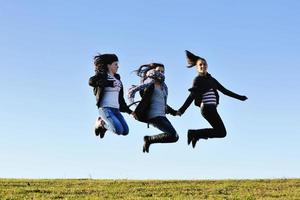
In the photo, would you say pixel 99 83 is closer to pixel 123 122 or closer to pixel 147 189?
pixel 123 122

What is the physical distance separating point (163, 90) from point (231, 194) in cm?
1259

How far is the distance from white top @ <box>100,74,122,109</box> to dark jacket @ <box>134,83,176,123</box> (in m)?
0.50

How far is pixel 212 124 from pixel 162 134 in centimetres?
121

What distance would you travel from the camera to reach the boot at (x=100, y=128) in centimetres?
1415

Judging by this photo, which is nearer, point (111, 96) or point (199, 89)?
point (111, 96)

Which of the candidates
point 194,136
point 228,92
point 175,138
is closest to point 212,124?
point 194,136

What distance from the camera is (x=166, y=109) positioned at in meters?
15.1

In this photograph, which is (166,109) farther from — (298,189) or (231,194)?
(298,189)

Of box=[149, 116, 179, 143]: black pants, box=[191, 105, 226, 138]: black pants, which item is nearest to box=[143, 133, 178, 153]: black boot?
box=[149, 116, 179, 143]: black pants

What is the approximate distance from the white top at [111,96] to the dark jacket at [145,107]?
50 centimetres

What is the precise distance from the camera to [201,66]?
49.1 ft

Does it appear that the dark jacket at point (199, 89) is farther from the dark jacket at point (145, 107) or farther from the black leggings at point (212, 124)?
the dark jacket at point (145, 107)

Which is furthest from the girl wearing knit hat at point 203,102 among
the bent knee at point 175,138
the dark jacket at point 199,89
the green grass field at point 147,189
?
the green grass field at point 147,189

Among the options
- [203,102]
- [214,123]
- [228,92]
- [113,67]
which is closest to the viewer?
[113,67]
